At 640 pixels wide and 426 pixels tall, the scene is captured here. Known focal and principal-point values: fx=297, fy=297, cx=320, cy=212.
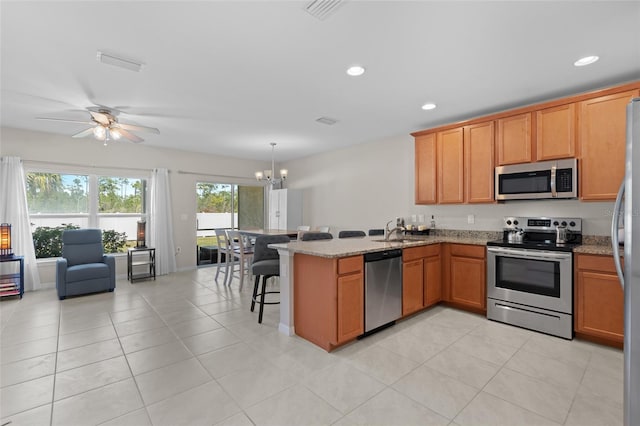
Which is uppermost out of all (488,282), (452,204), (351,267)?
(452,204)

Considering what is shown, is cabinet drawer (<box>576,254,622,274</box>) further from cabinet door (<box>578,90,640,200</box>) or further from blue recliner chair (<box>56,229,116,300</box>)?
blue recliner chair (<box>56,229,116,300</box>)

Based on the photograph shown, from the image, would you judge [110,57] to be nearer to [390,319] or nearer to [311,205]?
[390,319]

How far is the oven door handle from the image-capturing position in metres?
2.96

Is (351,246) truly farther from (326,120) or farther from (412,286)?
(326,120)

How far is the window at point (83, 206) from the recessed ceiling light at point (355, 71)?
515cm

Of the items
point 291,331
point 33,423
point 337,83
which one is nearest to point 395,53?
point 337,83

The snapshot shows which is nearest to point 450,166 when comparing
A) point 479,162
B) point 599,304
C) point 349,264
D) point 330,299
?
point 479,162

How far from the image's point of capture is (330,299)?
8.73 feet

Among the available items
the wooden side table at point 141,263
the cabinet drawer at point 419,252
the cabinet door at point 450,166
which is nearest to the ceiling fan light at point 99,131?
the wooden side table at point 141,263

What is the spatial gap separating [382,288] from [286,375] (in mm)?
1275

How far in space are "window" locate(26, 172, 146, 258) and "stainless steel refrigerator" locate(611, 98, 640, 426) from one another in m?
6.98

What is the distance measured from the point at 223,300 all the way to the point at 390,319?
2.39 m

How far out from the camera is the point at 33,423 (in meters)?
1.79

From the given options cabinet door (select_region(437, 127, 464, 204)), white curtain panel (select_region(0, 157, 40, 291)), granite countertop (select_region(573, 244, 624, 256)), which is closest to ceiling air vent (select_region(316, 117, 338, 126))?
cabinet door (select_region(437, 127, 464, 204))
